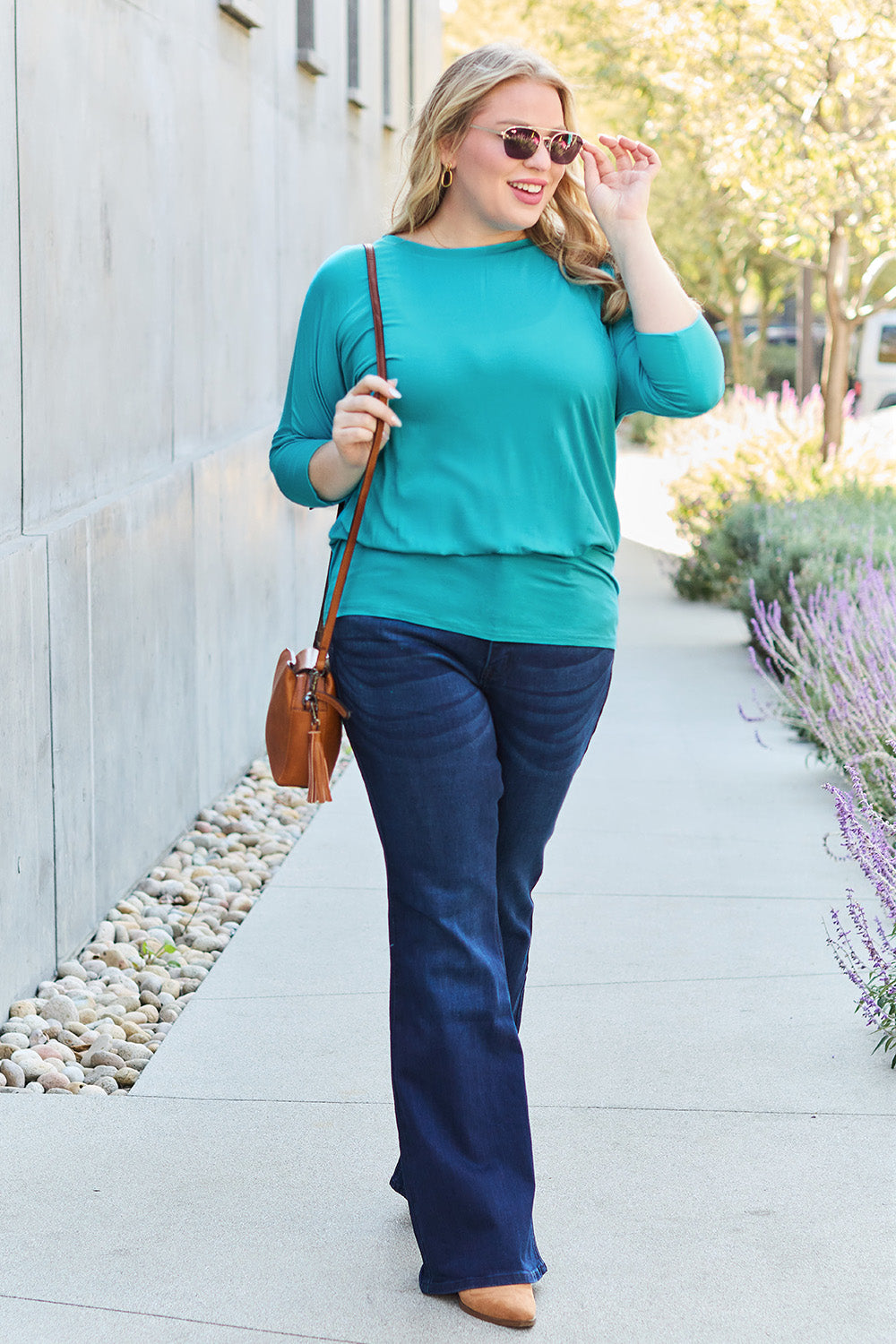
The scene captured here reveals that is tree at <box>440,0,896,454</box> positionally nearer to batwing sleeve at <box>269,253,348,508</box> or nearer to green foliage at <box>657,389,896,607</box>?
green foliage at <box>657,389,896,607</box>

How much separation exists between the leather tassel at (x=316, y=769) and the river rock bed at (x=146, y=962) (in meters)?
1.21

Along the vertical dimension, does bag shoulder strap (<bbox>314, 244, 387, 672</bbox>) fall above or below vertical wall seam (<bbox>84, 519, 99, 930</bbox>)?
above

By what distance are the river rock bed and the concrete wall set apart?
0.08m

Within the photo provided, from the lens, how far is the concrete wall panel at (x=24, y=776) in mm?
3885

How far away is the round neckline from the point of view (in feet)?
8.71

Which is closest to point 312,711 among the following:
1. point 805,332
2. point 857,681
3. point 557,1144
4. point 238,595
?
point 557,1144

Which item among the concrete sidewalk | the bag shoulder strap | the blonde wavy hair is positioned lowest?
the concrete sidewalk

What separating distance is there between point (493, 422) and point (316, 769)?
601 millimetres

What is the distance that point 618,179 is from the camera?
8.97ft

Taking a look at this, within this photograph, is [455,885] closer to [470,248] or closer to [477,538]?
[477,538]

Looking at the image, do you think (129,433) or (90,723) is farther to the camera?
(129,433)

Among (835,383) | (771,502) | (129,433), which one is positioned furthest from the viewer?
(835,383)

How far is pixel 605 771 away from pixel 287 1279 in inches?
161

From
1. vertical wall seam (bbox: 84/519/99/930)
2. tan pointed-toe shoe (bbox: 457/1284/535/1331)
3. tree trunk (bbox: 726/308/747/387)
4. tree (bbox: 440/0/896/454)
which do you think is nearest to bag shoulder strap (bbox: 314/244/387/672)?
tan pointed-toe shoe (bbox: 457/1284/535/1331)
